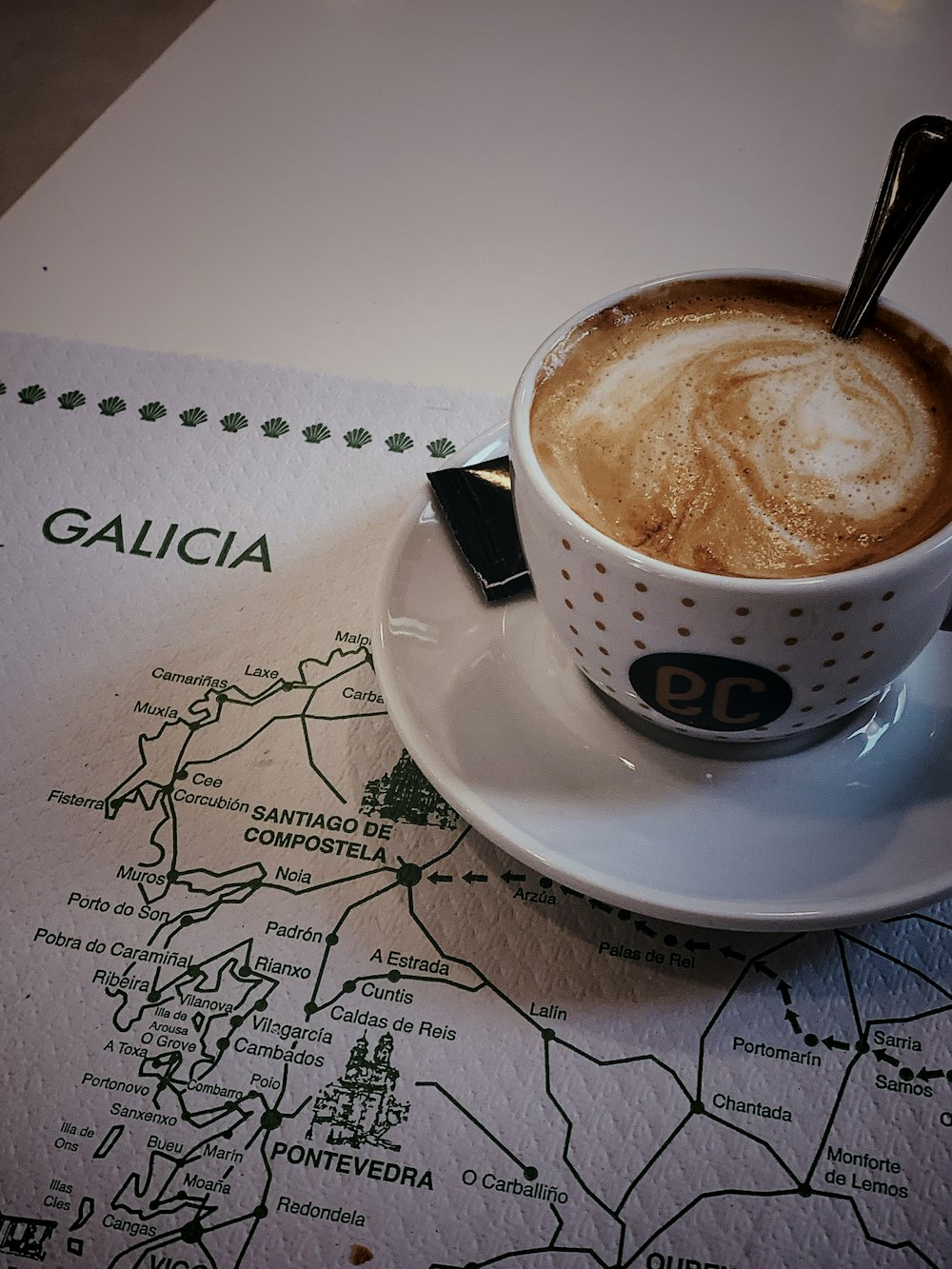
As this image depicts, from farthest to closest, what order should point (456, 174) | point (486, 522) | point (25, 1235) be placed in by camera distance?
point (456, 174)
point (486, 522)
point (25, 1235)

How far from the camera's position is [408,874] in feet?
2.08

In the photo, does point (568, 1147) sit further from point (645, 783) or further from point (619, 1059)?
point (645, 783)

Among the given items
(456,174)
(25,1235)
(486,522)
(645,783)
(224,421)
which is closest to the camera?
(25,1235)

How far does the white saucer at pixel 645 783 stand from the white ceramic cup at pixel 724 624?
0.10 feet

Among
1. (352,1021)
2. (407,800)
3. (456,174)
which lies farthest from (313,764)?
(456,174)

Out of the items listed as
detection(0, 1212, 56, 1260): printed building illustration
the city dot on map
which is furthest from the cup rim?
detection(0, 1212, 56, 1260): printed building illustration

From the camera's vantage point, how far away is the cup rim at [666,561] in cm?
51

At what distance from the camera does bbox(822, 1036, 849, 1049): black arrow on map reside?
0.56 metres

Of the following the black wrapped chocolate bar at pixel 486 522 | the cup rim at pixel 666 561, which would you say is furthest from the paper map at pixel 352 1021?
the cup rim at pixel 666 561

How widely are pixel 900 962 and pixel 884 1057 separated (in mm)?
56

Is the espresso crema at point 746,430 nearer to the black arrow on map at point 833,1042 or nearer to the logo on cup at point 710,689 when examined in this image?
the logo on cup at point 710,689

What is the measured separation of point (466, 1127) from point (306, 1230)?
9 centimetres

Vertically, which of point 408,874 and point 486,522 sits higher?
point 486,522

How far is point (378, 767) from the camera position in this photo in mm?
688
